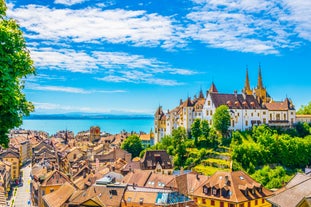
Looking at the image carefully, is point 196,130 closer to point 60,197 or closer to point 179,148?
point 179,148

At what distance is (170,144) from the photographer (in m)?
89.4

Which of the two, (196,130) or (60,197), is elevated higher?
(196,130)

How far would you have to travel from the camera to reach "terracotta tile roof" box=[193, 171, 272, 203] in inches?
1839

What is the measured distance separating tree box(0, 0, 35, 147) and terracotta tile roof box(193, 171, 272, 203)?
34.6 m

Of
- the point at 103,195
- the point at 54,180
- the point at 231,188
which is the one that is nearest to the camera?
the point at 103,195

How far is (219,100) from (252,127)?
397 inches

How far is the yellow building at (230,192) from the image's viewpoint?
152ft

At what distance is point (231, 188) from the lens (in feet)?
157

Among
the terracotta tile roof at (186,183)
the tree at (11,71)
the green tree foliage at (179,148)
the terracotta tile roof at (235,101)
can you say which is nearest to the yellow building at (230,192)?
the terracotta tile roof at (186,183)

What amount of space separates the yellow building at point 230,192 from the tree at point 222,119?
34.8 m

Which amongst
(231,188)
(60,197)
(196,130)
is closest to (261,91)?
(196,130)

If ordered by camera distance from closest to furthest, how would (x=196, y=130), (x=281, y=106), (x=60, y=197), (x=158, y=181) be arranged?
(x=60, y=197) → (x=158, y=181) → (x=196, y=130) → (x=281, y=106)

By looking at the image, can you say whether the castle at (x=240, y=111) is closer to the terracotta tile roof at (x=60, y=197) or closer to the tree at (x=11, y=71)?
the terracotta tile roof at (x=60, y=197)

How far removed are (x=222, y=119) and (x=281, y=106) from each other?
19.0 meters
